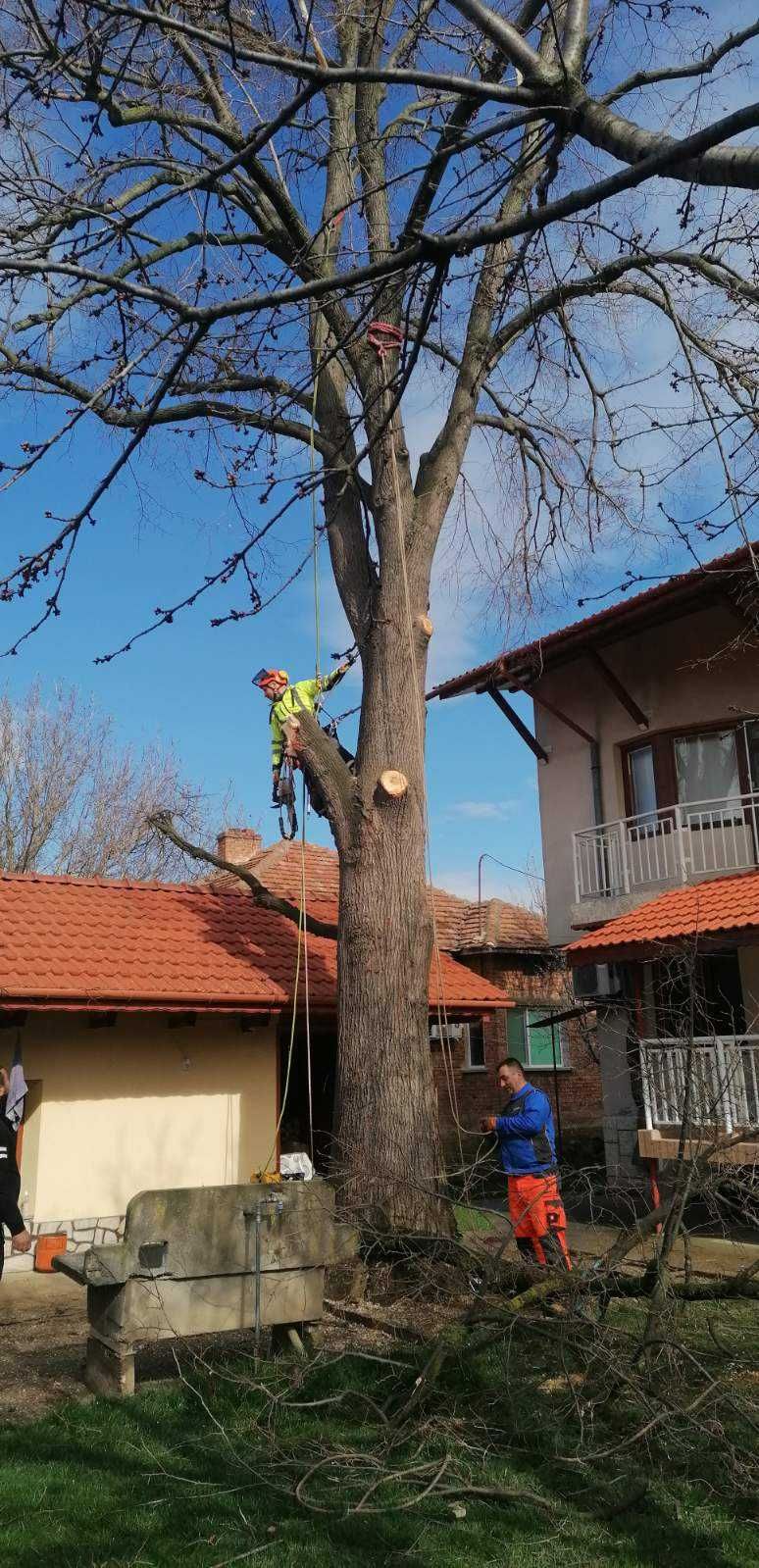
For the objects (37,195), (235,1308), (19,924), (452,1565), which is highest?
(37,195)

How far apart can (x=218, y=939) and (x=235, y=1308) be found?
6.86 meters

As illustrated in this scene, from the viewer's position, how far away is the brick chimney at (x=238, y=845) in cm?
2245

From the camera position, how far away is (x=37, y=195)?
5.56 meters

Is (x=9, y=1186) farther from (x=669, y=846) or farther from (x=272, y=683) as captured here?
(x=669, y=846)

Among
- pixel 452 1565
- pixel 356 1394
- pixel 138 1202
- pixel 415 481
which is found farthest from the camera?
pixel 415 481

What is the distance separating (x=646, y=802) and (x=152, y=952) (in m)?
7.90

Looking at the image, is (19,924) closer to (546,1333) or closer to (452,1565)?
(546,1333)

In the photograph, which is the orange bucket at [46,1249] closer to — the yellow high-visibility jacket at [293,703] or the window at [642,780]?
the yellow high-visibility jacket at [293,703]

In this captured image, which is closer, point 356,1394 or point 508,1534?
point 508,1534

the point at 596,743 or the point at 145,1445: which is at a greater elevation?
the point at 596,743

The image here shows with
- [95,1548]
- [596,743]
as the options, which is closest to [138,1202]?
[95,1548]

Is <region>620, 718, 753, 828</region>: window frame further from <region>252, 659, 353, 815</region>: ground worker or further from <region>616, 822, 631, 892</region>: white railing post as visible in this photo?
<region>252, 659, 353, 815</region>: ground worker

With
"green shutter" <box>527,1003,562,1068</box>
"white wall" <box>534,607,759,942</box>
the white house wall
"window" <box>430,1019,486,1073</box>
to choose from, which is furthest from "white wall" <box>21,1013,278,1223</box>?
"green shutter" <box>527,1003,562,1068</box>

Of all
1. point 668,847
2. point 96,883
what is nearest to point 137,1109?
point 96,883
